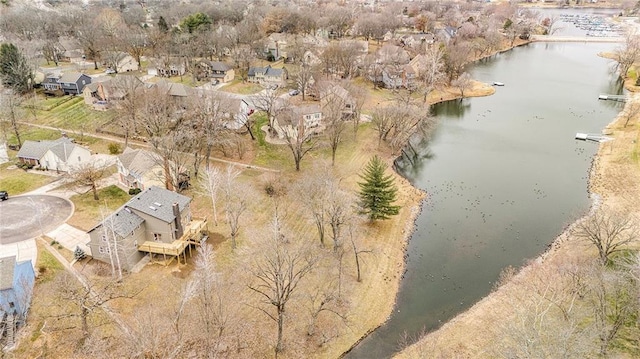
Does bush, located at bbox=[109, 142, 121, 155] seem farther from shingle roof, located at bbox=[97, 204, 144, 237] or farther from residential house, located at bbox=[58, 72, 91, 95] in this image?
residential house, located at bbox=[58, 72, 91, 95]

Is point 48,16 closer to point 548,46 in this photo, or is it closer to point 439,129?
point 439,129

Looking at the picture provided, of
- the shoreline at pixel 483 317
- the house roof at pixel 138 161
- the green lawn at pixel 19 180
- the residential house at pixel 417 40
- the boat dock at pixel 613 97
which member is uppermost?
the residential house at pixel 417 40

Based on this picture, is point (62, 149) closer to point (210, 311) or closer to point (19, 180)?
point (19, 180)

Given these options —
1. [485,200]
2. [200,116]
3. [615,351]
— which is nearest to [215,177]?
[200,116]

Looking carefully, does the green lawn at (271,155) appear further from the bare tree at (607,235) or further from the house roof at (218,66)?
the bare tree at (607,235)

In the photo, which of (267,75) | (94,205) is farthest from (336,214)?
(267,75)

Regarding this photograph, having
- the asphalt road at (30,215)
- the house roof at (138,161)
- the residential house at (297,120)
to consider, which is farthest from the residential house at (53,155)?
the residential house at (297,120)
